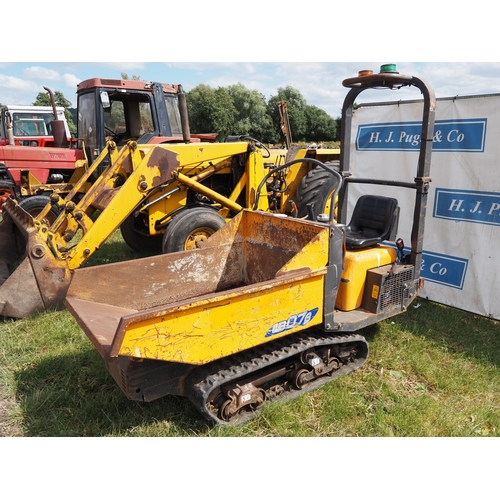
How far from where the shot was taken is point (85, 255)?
441 centimetres

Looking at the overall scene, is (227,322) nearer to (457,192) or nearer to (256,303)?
(256,303)

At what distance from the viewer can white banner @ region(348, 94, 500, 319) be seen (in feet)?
14.3

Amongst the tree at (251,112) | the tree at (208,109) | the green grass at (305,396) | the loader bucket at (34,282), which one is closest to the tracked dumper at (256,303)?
the green grass at (305,396)

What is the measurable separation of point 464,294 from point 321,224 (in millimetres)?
2539

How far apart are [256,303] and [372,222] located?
5.94 ft

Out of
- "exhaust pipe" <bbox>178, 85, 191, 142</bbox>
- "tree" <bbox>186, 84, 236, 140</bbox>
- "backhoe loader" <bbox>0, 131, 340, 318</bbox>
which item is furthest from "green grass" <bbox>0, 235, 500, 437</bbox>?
"tree" <bbox>186, 84, 236, 140</bbox>

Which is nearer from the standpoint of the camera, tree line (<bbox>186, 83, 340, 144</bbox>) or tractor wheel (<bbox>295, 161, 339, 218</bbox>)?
tractor wheel (<bbox>295, 161, 339, 218</bbox>)

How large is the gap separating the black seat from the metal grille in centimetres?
35

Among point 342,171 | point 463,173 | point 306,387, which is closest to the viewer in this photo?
point 306,387

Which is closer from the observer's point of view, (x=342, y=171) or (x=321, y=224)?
(x=321, y=224)

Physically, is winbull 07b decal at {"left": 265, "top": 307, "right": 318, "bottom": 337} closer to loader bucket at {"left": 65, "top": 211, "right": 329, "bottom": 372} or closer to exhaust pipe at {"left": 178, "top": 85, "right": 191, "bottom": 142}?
loader bucket at {"left": 65, "top": 211, "right": 329, "bottom": 372}

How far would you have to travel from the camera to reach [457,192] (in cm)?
465

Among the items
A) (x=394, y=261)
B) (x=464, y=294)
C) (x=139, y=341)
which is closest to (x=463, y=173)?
(x=464, y=294)

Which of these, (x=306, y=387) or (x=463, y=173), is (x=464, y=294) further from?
(x=306, y=387)
